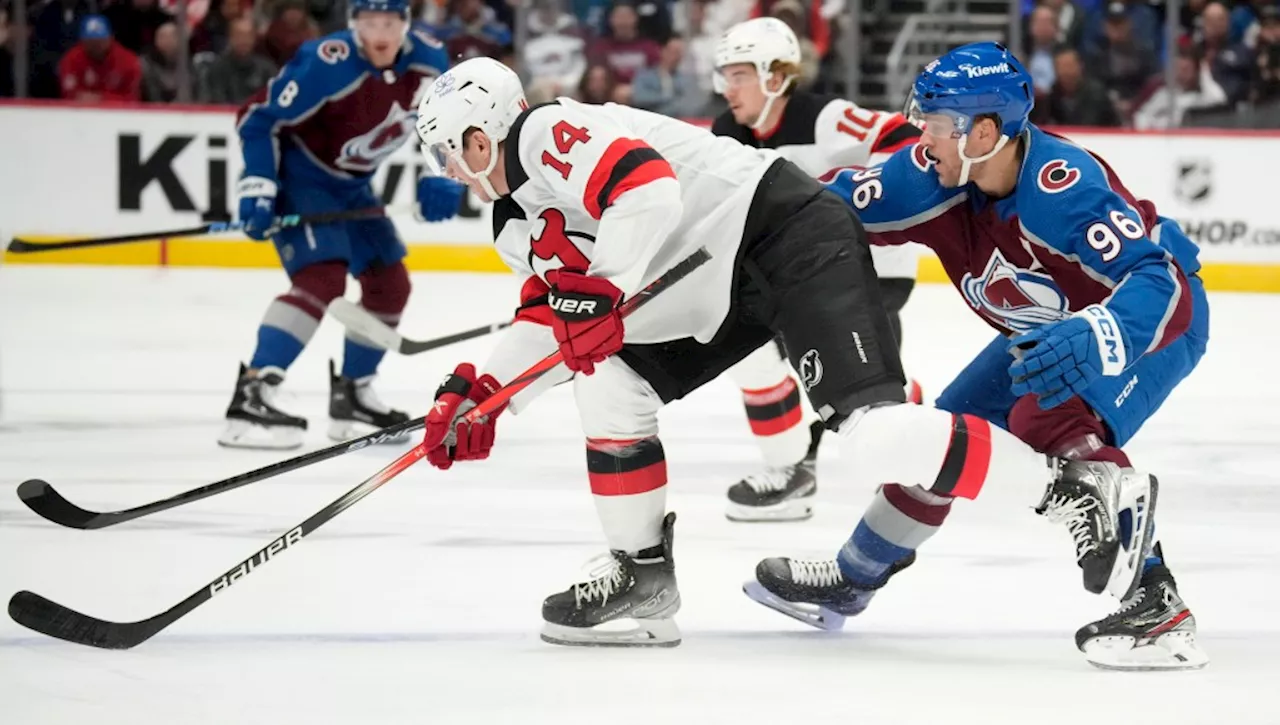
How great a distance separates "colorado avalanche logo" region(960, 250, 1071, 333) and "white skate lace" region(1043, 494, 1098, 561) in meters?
0.34

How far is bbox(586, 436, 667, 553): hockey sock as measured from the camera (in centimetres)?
280

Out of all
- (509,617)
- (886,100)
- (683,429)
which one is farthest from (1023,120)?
(886,100)

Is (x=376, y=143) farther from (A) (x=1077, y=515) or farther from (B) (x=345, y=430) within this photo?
(A) (x=1077, y=515)

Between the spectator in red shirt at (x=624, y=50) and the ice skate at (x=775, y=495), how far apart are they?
4729mm

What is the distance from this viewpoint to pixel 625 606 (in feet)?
9.36

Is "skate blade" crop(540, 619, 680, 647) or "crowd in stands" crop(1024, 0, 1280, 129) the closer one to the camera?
"skate blade" crop(540, 619, 680, 647)

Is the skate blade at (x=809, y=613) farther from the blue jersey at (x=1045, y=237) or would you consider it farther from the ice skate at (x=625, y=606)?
the blue jersey at (x=1045, y=237)

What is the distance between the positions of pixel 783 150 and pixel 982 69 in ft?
5.25

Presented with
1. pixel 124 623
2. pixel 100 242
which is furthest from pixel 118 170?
pixel 124 623

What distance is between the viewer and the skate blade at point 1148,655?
2.66 metres

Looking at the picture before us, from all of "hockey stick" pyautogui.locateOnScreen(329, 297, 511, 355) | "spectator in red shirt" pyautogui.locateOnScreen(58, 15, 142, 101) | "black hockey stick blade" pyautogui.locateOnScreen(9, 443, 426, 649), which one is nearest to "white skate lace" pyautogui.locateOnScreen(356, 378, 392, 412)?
"hockey stick" pyautogui.locateOnScreen(329, 297, 511, 355)

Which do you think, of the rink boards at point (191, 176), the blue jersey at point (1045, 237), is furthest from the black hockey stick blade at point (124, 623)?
the rink boards at point (191, 176)

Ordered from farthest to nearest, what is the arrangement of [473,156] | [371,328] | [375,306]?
[375,306], [371,328], [473,156]

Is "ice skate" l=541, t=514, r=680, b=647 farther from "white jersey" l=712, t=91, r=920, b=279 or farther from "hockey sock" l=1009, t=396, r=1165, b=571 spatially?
"white jersey" l=712, t=91, r=920, b=279
